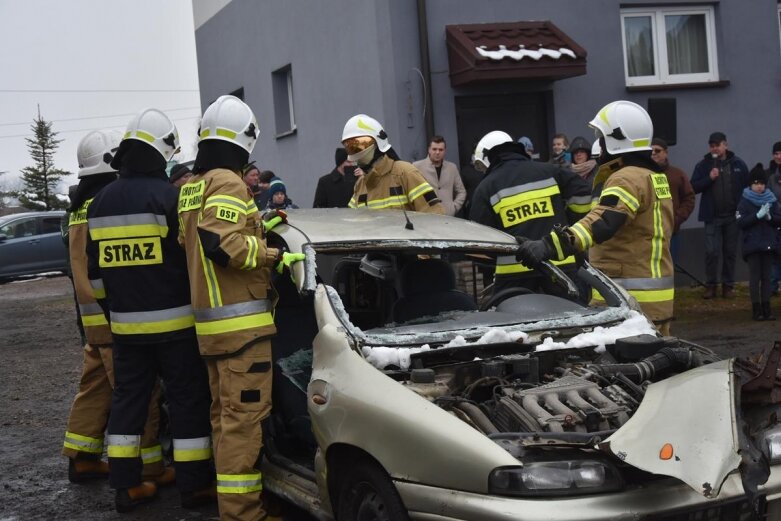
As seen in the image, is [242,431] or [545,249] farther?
[545,249]

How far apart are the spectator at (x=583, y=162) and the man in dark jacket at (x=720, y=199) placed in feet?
5.95

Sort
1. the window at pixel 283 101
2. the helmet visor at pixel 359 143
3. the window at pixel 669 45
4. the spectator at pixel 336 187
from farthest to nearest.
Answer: the window at pixel 283 101 → the window at pixel 669 45 → the spectator at pixel 336 187 → the helmet visor at pixel 359 143

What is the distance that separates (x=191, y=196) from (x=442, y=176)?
596 cm

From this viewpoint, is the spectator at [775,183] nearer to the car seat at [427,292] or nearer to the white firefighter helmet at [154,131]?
the car seat at [427,292]

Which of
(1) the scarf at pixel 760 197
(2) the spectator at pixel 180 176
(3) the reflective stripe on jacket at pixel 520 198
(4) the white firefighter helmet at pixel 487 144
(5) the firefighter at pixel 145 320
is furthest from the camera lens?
(1) the scarf at pixel 760 197

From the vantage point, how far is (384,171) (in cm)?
763

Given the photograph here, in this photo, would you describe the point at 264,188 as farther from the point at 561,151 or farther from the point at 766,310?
the point at 766,310

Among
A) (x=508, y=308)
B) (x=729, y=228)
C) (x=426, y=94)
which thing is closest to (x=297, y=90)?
(x=426, y=94)

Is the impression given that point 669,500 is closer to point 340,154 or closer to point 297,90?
point 340,154

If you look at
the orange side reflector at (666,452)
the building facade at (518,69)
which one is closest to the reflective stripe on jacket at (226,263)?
the orange side reflector at (666,452)

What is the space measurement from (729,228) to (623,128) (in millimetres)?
6825

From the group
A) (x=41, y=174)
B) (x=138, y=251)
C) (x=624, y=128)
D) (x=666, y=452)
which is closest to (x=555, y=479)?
(x=666, y=452)

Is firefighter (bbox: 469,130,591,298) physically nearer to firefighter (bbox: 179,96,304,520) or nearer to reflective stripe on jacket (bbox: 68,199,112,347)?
firefighter (bbox: 179,96,304,520)

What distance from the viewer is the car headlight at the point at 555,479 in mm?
3539
